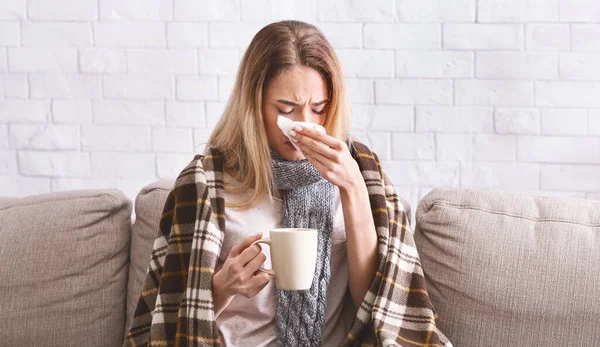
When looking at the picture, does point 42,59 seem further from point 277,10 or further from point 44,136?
point 277,10

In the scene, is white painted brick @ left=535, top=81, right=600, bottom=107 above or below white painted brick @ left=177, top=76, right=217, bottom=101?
below

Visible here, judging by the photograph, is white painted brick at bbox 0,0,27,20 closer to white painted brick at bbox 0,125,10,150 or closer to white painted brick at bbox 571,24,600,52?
white painted brick at bbox 0,125,10,150

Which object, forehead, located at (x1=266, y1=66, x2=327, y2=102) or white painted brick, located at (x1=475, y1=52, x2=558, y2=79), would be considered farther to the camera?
white painted brick, located at (x1=475, y1=52, x2=558, y2=79)

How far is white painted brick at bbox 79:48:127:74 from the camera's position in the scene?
7.86 ft

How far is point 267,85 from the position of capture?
1.64 metres

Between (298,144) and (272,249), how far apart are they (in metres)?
0.26

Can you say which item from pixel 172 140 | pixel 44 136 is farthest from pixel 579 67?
pixel 44 136

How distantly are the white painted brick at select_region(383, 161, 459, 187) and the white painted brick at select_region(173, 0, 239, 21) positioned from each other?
67cm

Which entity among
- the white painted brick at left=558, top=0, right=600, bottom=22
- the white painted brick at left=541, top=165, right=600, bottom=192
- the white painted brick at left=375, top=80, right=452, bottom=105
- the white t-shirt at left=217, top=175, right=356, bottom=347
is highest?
the white painted brick at left=558, top=0, right=600, bottom=22

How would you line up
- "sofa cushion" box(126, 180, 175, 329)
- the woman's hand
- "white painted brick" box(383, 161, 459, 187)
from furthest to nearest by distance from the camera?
"white painted brick" box(383, 161, 459, 187) < "sofa cushion" box(126, 180, 175, 329) < the woman's hand

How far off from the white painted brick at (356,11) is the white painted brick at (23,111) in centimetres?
93

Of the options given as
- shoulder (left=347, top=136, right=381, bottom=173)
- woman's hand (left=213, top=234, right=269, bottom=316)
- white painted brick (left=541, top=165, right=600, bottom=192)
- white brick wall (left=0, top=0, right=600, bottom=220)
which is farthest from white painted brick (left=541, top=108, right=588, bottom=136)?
woman's hand (left=213, top=234, right=269, bottom=316)

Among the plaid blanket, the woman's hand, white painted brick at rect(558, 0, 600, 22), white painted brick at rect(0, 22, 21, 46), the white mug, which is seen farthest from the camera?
white painted brick at rect(0, 22, 21, 46)

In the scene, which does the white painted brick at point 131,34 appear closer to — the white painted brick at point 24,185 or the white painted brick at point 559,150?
the white painted brick at point 24,185
